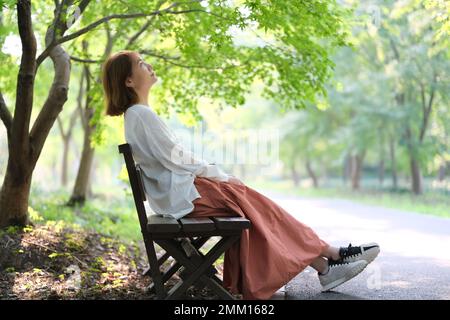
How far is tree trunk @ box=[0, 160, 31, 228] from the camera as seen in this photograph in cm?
590

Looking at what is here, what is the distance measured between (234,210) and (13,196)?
3.05 metres

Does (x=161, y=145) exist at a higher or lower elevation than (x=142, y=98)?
lower

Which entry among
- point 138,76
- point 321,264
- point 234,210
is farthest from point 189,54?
point 321,264

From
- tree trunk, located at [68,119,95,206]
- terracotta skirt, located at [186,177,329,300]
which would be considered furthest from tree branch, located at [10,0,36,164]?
tree trunk, located at [68,119,95,206]

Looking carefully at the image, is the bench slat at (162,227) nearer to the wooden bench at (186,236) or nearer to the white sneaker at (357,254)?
the wooden bench at (186,236)

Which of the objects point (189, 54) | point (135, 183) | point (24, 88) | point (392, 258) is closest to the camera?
point (135, 183)

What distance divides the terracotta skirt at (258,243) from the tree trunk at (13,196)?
8.72 feet

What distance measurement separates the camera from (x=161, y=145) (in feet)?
13.1

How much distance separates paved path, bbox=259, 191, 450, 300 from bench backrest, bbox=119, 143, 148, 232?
1207mm

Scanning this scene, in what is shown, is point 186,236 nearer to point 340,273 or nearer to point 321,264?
point 321,264

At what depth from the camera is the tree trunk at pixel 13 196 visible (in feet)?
19.4

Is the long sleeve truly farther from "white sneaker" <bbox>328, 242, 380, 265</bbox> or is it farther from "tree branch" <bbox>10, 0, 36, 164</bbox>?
"tree branch" <bbox>10, 0, 36, 164</bbox>

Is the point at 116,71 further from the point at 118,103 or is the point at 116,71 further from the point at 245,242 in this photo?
the point at 245,242
